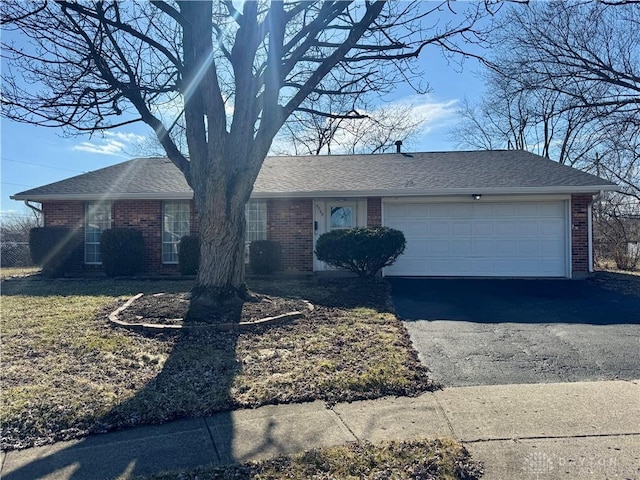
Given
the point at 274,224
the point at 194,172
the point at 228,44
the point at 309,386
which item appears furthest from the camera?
the point at 274,224

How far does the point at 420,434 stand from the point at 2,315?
7913 mm

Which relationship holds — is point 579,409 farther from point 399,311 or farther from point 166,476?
point 399,311

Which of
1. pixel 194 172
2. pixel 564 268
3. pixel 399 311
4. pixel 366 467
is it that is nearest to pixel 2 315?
pixel 194 172

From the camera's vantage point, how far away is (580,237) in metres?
12.1

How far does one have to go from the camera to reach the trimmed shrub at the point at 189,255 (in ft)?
41.7

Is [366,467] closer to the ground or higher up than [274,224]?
closer to the ground

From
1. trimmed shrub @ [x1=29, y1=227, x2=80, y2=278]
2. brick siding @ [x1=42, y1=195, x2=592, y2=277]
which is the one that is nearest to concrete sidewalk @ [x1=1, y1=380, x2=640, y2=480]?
brick siding @ [x1=42, y1=195, x2=592, y2=277]

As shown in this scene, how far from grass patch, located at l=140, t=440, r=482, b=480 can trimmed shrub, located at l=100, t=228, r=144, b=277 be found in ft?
36.1

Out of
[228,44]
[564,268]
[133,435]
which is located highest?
[228,44]

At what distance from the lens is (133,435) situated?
371 centimetres

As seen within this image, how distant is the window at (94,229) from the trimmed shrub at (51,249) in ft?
1.70

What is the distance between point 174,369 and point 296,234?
8.28 metres

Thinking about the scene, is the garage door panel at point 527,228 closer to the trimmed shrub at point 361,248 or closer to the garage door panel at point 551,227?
the garage door panel at point 551,227

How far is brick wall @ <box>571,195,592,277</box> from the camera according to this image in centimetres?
1205
